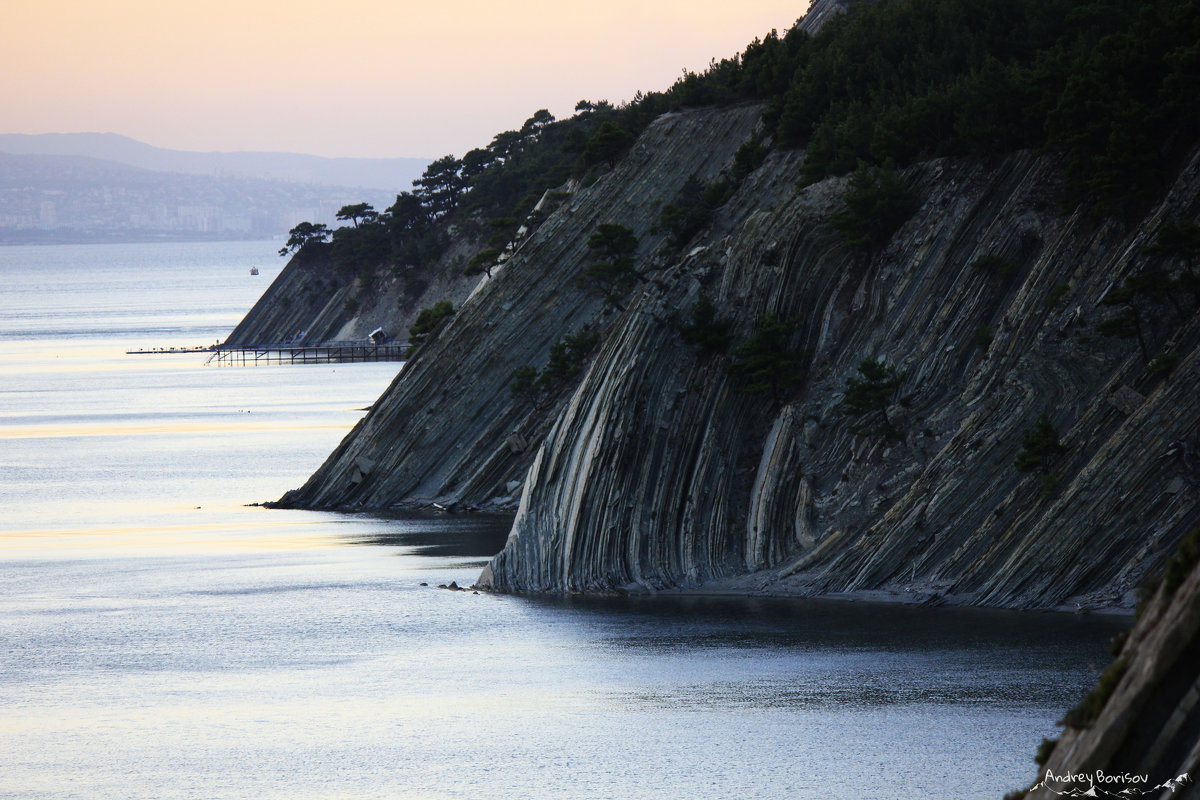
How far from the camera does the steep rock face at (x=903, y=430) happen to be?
136 ft

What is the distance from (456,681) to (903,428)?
18.3 metres

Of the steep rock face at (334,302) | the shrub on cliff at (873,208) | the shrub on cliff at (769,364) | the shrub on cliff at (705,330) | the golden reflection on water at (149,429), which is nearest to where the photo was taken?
the shrub on cliff at (769,364)

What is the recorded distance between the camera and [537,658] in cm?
4066

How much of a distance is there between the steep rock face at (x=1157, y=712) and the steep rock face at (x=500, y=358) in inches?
2215

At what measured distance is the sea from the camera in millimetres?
29641

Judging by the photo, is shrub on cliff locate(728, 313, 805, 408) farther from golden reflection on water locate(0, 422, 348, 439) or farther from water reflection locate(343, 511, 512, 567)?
golden reflection on water locate(0, 422, 348, 439)

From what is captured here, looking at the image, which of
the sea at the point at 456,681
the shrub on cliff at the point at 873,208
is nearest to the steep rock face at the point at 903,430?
the shrub on cliff at the point at 873,208

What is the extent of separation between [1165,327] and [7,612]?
37677mm

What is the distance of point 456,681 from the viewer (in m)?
38.3

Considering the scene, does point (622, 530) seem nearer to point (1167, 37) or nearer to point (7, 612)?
point (7, 612)

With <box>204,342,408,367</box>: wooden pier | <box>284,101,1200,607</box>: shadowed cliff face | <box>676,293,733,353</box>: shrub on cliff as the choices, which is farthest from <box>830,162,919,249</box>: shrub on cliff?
<box>204,342,408,367</box>: wooden pier

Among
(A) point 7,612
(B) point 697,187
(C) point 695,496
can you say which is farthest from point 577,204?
(A) point 7,612

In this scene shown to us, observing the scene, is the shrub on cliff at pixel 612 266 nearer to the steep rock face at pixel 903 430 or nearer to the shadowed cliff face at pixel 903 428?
the steep rock face at pixel 903 430

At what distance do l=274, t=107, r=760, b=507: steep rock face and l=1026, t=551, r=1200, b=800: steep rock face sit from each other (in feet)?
185
